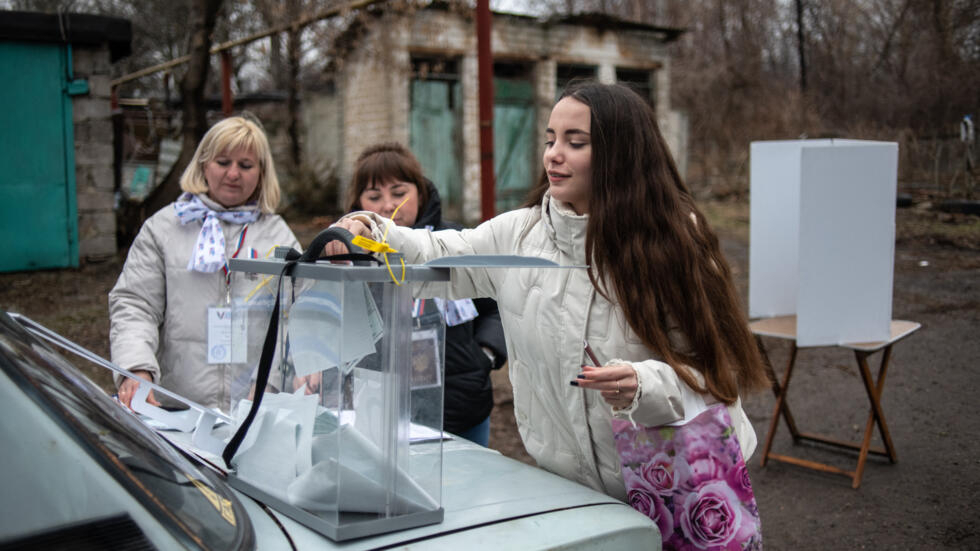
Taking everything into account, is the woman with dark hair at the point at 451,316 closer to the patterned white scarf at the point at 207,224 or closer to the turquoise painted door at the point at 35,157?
the patterned white scarf at the point at 207,224

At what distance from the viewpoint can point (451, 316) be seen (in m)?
2.96

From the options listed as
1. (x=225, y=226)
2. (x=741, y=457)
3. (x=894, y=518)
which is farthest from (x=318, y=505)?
(x=894, y=518)

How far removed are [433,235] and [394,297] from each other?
2.04 ft

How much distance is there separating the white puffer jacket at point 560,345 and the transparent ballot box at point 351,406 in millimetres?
338

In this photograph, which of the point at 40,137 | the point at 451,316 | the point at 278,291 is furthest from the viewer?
the point at 40,137

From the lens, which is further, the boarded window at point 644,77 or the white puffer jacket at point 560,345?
the boarded window at point 644,77

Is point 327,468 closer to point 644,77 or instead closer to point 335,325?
point 335,325

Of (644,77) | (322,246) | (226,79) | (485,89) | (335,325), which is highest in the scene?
(644,77)

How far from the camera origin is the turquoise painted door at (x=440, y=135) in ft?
51.1

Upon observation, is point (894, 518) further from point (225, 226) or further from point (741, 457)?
point (225, 226)

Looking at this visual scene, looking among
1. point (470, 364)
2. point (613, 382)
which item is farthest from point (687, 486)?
point (470, 364)

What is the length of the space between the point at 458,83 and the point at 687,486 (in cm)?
1468

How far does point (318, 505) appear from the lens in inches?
57.0

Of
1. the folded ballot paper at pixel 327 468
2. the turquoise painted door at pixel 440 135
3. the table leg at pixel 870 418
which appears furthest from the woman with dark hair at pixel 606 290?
the turquoise painted door at pixel 440 135
